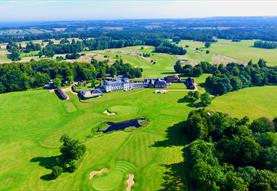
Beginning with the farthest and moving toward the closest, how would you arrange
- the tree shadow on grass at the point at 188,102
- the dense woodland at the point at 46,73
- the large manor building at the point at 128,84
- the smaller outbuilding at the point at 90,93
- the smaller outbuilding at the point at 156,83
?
the smaller outbuilding at the point at 156,83, the dense woodland at the point at 46,73, the large manor building at the point at 128,84, the smaller outbuilding at the point at 90,93, the tree shadow on grass at the point at 188,102

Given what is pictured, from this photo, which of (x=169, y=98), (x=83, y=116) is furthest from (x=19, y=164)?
(x=169, y=98)

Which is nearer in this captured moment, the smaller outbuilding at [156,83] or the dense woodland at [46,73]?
the dense woodland at [46,73]

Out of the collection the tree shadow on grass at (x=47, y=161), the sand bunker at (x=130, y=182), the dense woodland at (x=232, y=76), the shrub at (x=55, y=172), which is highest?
the dense woodland at (x=232, y=76)

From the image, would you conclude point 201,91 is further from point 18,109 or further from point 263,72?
point 18,109

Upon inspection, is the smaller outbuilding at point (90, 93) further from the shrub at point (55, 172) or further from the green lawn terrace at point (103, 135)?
the shrub at point (55, 172)

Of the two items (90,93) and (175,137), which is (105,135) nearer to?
(175,137)

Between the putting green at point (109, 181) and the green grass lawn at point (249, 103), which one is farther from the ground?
the green grass lawn at point (249, 103)

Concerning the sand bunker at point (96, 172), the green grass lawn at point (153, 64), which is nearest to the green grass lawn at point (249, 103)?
the green grass lawn at point (153, 64)

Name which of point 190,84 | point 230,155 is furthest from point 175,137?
point 190,84
